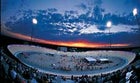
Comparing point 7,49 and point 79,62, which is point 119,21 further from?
point 7,49

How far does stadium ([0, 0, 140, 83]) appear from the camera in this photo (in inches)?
174

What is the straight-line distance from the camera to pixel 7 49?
454cm

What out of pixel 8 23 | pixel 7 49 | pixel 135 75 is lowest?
pixel 135 75

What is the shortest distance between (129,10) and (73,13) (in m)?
0.60

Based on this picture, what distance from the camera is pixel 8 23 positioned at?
→ 4.50m

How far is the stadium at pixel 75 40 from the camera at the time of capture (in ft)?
14.5

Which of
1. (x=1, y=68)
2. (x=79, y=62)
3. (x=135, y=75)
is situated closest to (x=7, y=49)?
(x=1, y=68)

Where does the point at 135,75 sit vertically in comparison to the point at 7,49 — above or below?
below

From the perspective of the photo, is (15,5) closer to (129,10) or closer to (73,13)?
(73,13)

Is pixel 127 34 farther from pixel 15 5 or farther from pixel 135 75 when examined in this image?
pixel 15 5

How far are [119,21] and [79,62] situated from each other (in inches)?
24.1

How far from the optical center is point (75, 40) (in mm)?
4441

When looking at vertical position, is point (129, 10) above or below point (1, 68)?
above

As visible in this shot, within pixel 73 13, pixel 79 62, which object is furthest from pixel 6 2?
pixel 79 62
